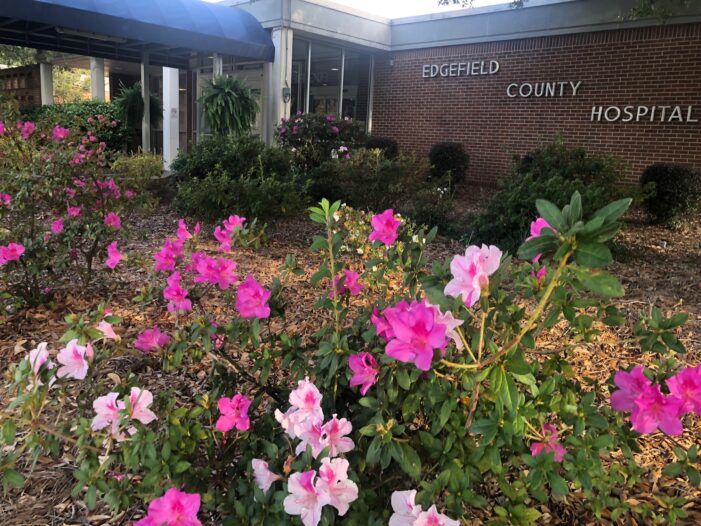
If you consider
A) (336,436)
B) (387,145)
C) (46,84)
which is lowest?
(336,436)

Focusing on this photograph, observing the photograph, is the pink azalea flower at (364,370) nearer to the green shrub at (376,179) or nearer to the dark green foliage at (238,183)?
the dark green foliage at (238,183)

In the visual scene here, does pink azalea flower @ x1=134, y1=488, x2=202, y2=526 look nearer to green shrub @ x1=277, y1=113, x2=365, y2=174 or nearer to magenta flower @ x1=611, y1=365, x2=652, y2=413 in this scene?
magenta flower @ x1=611, y1=365, x2=652, y2=413

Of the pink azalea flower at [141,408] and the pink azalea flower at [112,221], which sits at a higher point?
the pink azalea flower at [112,221]

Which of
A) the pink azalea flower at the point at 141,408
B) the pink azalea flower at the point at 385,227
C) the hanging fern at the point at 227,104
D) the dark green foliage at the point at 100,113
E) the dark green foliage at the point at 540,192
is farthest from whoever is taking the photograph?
the dark green foliage at the point at 100,113

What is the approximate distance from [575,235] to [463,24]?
481 inches

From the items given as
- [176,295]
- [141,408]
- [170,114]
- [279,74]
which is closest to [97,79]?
[170,114]

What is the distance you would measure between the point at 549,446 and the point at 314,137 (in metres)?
8.24

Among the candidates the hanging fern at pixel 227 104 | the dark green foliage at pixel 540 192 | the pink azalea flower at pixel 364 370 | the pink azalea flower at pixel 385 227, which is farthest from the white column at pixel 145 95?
the pink azalea flower at pixel 364 370

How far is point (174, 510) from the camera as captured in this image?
116 cm

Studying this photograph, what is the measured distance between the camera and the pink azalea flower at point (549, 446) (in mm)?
1388

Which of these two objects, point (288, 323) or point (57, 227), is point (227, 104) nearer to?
point (57, 227)

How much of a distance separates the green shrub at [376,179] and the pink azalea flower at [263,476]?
5.62 meters

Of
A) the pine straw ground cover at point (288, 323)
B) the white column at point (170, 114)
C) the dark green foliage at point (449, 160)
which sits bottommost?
the pine straw ground cover at point (288, 323)

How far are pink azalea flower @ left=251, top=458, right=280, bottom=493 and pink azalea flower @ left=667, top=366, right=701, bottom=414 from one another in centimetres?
91
